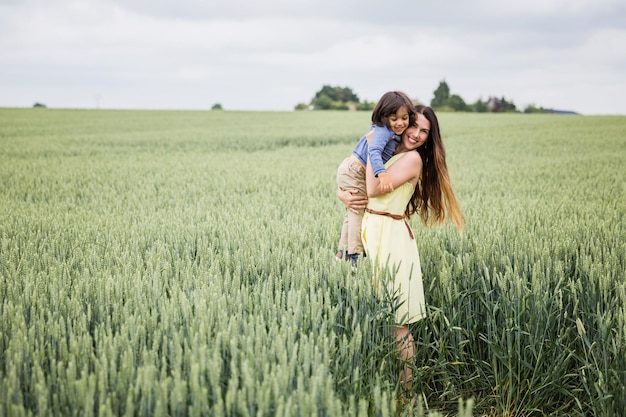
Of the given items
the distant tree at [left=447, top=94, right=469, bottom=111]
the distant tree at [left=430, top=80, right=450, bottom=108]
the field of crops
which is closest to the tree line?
the distant tree at [left=447, top=94, right=469, bottom=111]

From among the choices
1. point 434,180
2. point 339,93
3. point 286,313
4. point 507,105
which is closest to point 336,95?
point 339,93

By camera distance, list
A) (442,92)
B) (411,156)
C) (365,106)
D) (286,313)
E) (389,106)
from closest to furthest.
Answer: (286,313), (389,106), (411,156), (365,106), (442,92)

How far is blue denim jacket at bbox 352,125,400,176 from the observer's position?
2.66 m

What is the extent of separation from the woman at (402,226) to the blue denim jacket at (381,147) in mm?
52

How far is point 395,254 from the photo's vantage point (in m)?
2.77

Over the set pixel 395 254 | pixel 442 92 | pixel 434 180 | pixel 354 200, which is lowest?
pixel 395 254

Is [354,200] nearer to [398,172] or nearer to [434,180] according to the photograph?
[398,172]

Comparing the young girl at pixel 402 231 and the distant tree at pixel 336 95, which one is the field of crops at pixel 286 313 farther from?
the distant tree at pixel 336 95

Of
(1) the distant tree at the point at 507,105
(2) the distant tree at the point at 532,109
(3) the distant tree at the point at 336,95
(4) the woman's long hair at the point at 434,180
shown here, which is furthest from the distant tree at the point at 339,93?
(4) the woman's long hair at the point at 434,180

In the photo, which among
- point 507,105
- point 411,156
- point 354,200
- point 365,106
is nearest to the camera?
point 411,156

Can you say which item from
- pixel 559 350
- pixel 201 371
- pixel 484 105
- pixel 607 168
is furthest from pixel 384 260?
pixel 484 105

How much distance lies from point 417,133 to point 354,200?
0.51 m

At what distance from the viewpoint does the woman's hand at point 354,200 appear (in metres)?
2.97

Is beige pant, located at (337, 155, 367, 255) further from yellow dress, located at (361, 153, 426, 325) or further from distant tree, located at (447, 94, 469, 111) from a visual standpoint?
distant tree, located at (447, 94, 469, 111)
